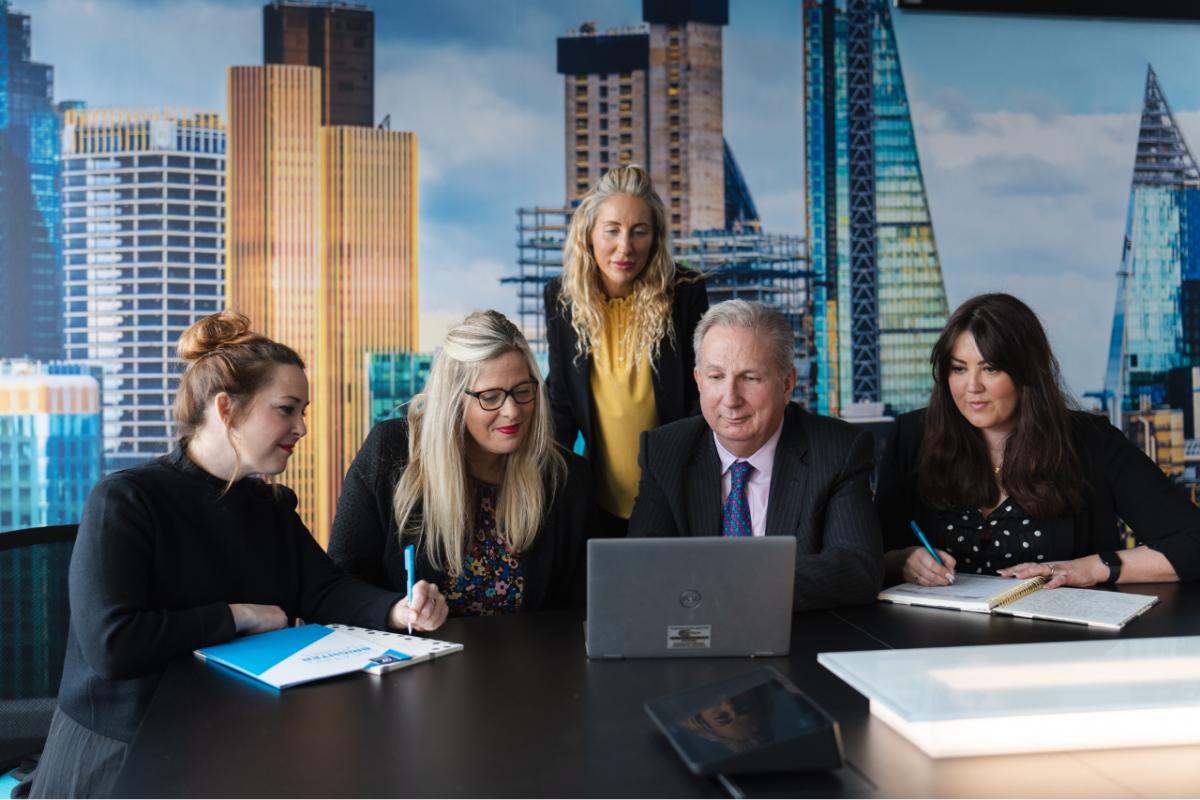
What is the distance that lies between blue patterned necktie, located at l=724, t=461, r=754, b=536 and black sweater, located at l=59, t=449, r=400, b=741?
771 mm

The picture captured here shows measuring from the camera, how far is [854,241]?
4.14m

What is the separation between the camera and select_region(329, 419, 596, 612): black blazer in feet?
6.16

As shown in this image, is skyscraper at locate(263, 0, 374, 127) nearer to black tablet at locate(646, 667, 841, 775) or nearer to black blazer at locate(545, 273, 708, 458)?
black blazer at locate(545, 273, 708, 458)

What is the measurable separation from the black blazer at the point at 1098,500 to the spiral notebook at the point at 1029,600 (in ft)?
1.09

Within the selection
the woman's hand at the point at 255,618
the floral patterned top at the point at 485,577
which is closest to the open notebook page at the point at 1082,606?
the floral patterned top at the point at 485,577

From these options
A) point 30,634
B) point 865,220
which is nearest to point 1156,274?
point 865,220

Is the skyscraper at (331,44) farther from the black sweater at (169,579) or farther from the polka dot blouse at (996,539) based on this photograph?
the polka dot blouse at (996,539)

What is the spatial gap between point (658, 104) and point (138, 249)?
7.96 ft

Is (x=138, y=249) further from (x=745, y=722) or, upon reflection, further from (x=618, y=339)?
(x=745, y=722)

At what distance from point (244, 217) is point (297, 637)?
9.75ft

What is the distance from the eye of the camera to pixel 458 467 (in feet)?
6.17

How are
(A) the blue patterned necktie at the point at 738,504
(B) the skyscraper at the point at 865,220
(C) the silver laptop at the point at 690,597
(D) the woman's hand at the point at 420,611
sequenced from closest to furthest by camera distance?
(C) the silver laptop at the point at 690,597 → (D) the woman's hand at the point at 420,611 → (A) the blue patterned necktie at the point at 738,504 → (B) the skyscraper at the point at 865,220

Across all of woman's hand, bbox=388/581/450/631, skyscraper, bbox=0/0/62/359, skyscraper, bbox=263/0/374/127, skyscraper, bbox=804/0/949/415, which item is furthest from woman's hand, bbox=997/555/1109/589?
skyscraper, bbox=0/0/62/359

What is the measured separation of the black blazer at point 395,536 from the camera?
6.16 ft
